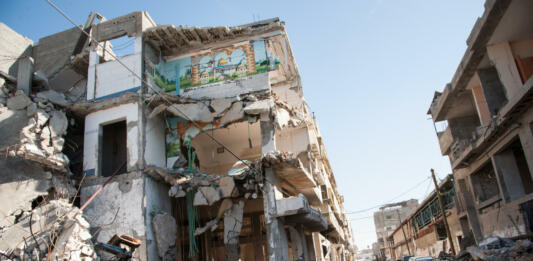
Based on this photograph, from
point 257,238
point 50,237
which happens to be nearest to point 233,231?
point 257,238

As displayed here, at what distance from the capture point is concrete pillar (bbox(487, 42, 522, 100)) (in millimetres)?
13664

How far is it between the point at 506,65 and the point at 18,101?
18.9 m

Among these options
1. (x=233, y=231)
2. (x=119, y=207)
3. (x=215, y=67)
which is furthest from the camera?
(x=215, y=67)

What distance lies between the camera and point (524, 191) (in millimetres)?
14906

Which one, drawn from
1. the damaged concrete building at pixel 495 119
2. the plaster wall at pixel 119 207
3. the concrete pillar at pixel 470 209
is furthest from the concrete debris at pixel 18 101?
the concrete pillar at pixel 470 209

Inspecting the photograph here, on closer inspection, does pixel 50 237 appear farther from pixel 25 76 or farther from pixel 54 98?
pixel 25 76

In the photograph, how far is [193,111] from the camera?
668 inches

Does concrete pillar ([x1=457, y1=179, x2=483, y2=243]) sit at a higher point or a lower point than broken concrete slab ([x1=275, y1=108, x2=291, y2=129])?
lower

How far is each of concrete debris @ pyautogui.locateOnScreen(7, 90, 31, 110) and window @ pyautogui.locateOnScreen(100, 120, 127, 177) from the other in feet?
10.2

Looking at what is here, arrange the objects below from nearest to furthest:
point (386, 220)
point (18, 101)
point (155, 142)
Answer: point (18, 101) < point (155, 142) < point (386, 220)

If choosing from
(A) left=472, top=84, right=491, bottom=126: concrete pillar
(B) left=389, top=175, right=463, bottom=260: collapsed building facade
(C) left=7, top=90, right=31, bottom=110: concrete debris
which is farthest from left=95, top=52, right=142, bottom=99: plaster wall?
(B) left=389, top=175, right=463, bottom=260: collapsed building facade

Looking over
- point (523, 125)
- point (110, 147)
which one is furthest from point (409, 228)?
point (110, 147)

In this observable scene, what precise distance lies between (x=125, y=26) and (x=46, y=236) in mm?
10544

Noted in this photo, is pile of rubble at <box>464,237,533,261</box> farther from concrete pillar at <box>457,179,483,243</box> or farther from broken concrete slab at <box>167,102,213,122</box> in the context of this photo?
broken concrete slab at <box>167,102,213,122</box>
